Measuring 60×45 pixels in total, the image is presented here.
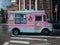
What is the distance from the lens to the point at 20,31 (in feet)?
73.3

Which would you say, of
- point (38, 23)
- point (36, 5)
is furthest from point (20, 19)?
point (36, 5)

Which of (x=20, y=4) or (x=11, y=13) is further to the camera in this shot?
(x=20, y=4)

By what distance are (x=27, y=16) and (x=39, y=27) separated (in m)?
1.47

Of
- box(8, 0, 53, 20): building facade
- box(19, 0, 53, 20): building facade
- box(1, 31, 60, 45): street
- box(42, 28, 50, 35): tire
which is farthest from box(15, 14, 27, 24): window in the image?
box(8, 0, 53, 20): building facade

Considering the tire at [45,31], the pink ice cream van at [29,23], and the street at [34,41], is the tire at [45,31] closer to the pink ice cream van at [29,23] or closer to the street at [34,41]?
the pink ice cream van at [29,23]

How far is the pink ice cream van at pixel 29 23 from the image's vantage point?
21969 mm

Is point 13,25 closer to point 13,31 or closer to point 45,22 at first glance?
point 13,31

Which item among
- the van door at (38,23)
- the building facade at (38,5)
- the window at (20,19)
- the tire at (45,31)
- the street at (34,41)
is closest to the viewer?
the street at (34,41)

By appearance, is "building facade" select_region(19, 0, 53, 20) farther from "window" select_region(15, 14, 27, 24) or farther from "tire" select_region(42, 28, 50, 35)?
"tire" select_region(42, 28, 50, 35)

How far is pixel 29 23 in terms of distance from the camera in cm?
2227

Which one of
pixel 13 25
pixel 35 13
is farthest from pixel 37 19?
pixel 13 25

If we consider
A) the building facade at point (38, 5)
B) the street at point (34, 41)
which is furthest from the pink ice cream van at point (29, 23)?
the building facade at point (38, 5)

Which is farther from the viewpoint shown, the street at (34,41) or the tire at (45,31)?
the tire at (45,31)

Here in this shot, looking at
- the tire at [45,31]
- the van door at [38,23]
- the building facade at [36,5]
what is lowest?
the tire at [45,31]
